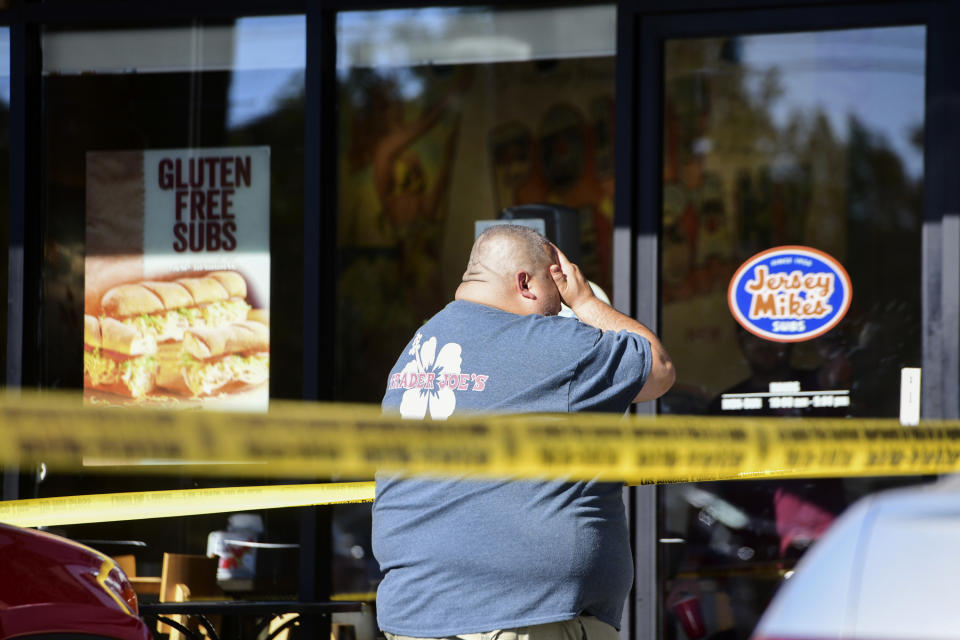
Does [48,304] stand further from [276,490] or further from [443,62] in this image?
[443,62]

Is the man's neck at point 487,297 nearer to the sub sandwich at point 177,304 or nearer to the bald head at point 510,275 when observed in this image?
the bald head at point 510,275

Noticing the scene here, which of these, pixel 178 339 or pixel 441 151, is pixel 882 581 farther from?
pixel 178 339

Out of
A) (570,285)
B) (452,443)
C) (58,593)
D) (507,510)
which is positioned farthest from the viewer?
(58,593)

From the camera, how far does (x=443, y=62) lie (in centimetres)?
679

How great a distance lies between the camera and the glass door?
241 inches

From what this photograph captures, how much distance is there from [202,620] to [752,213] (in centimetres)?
340

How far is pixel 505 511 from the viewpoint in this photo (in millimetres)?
3283

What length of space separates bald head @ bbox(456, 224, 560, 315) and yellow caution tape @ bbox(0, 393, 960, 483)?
0.44 m

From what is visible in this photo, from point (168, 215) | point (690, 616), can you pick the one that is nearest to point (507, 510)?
point (690, 616)

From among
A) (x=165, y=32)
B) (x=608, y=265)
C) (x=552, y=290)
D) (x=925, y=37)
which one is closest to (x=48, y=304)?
(x=165, y=32)

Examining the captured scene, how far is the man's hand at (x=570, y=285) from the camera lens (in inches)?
148

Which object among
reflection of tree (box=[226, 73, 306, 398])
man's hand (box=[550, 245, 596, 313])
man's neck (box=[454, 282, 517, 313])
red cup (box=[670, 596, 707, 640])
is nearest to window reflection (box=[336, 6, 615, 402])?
reflection of tree (box=[226, 73, 306, 398])

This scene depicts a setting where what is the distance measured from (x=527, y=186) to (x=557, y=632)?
375cm

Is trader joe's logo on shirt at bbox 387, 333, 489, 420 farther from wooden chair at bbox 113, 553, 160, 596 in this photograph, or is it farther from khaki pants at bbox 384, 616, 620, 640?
wooden chair at bbox 113, 553, 160, 596
